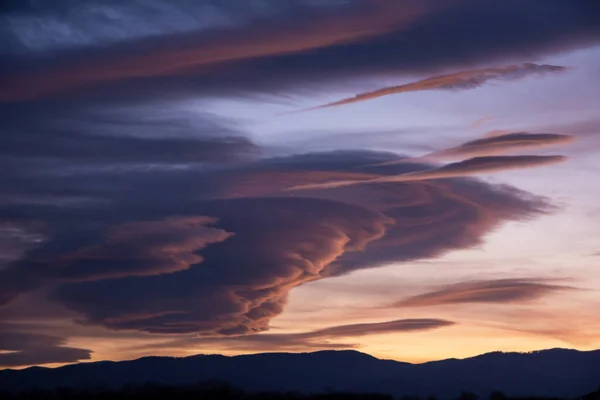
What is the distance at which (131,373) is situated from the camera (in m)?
124

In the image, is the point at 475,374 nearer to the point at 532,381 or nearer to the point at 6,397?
the point at 532,381

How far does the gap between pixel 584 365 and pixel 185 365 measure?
283ft

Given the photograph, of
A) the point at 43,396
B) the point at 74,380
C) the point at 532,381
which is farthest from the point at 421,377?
the point at 43,396

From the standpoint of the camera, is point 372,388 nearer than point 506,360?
Yes

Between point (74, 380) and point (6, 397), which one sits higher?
point (74, 380)

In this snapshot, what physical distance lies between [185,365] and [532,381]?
80.4m

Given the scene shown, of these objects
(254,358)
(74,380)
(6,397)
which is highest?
(254,358)

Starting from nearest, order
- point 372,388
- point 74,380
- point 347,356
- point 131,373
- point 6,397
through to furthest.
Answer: point 6,397
point 74,380
point 131,373
point 372,388
point 347,356

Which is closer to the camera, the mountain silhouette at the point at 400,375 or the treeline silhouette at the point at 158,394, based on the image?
the treeline silhouette at the point at 158,394

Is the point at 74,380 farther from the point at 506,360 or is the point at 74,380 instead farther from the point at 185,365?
the point at 506,360

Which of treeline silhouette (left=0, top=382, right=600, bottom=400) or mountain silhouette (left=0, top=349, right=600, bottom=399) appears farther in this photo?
mountain silhouette (left=0, top=349, right=600, bottom=399)

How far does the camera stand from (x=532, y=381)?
17762 centimetres

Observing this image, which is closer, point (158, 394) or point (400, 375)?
point (158, 394)

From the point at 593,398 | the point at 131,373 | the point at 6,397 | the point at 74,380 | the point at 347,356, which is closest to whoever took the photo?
the point at 6,397
